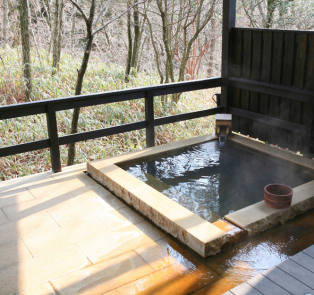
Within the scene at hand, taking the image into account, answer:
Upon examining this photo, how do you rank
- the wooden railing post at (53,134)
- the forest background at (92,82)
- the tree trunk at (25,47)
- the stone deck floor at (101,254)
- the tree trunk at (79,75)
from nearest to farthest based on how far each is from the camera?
1. the stone deck floor at (101,254)
2. the wooden railing post at (53,134)
3. the tree trunk at (79,75)
4. the forest background at (92,82)
5. the tree trunk at (25,47)

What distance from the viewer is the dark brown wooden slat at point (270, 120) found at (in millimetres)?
3760

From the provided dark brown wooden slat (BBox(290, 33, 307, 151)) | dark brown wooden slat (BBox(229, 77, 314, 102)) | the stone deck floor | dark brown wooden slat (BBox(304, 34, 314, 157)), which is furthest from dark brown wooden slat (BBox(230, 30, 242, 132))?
Answer: the stone deck floor

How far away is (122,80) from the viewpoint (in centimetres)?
796

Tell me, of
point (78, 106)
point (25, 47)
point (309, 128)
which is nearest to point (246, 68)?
point (309, 128)

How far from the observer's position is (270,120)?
4.07m

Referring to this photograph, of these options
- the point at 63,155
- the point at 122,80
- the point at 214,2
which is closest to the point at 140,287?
the point at 63,155

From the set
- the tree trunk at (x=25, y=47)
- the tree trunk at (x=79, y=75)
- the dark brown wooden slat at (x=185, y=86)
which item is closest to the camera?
the dark brown wooden slat at (x=185, y=86)

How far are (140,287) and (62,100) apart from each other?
209cm

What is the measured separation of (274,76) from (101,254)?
2894mm

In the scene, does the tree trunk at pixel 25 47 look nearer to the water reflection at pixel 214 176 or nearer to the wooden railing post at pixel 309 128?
the water reflection at pixel 214 176

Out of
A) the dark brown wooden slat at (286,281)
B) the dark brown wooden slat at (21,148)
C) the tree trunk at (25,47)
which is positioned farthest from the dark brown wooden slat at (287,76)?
the tree trunk at (25,47)

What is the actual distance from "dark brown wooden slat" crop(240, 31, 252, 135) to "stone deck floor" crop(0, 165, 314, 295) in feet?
6.73

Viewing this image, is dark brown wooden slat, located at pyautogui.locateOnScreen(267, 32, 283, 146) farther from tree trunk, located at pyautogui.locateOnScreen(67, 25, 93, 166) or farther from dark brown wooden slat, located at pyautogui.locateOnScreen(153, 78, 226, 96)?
tree trunk, located at pyautogui.locateOnScreen(67, 25, 93, 166)

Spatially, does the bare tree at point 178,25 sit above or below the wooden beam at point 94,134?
above
